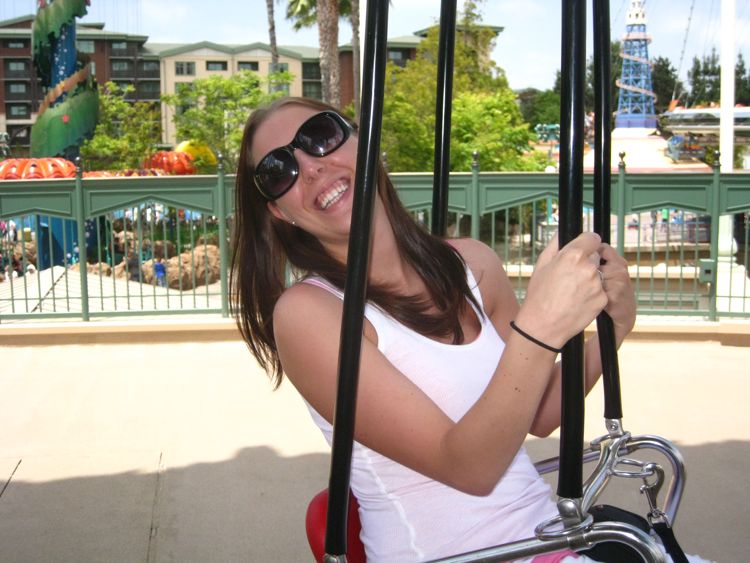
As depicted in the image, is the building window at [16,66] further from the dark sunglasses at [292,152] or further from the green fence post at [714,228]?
the dark sunglasses at [292,152]

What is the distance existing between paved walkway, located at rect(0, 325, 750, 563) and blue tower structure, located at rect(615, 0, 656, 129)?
49.0m

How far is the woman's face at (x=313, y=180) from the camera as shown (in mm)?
1753

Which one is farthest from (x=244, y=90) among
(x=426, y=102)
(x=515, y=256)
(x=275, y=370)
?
(x=275, y=370)

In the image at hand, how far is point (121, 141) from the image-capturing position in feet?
110

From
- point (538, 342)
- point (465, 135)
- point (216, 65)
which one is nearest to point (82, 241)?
point (538, 342)

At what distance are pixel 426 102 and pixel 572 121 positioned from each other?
20.2 meters

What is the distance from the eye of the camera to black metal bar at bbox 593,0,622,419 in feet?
4.52

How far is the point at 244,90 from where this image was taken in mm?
28359

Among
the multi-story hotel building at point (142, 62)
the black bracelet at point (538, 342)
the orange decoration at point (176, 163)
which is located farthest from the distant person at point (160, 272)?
the multi-story hotel building at point (142, 62)

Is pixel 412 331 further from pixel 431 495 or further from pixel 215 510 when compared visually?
pixel 215 510

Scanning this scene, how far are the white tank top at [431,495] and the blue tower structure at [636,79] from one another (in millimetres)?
53272

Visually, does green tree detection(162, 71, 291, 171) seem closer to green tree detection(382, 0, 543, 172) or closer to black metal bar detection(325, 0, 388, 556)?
green tree detection(382, 0, 543, 172)

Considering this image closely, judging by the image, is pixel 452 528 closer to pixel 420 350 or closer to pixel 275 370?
pixel 420 350

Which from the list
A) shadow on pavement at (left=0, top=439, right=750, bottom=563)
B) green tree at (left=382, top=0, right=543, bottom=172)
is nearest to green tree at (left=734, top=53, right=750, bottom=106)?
green tree at (left=382, top=0, right=543, bottom=172)
